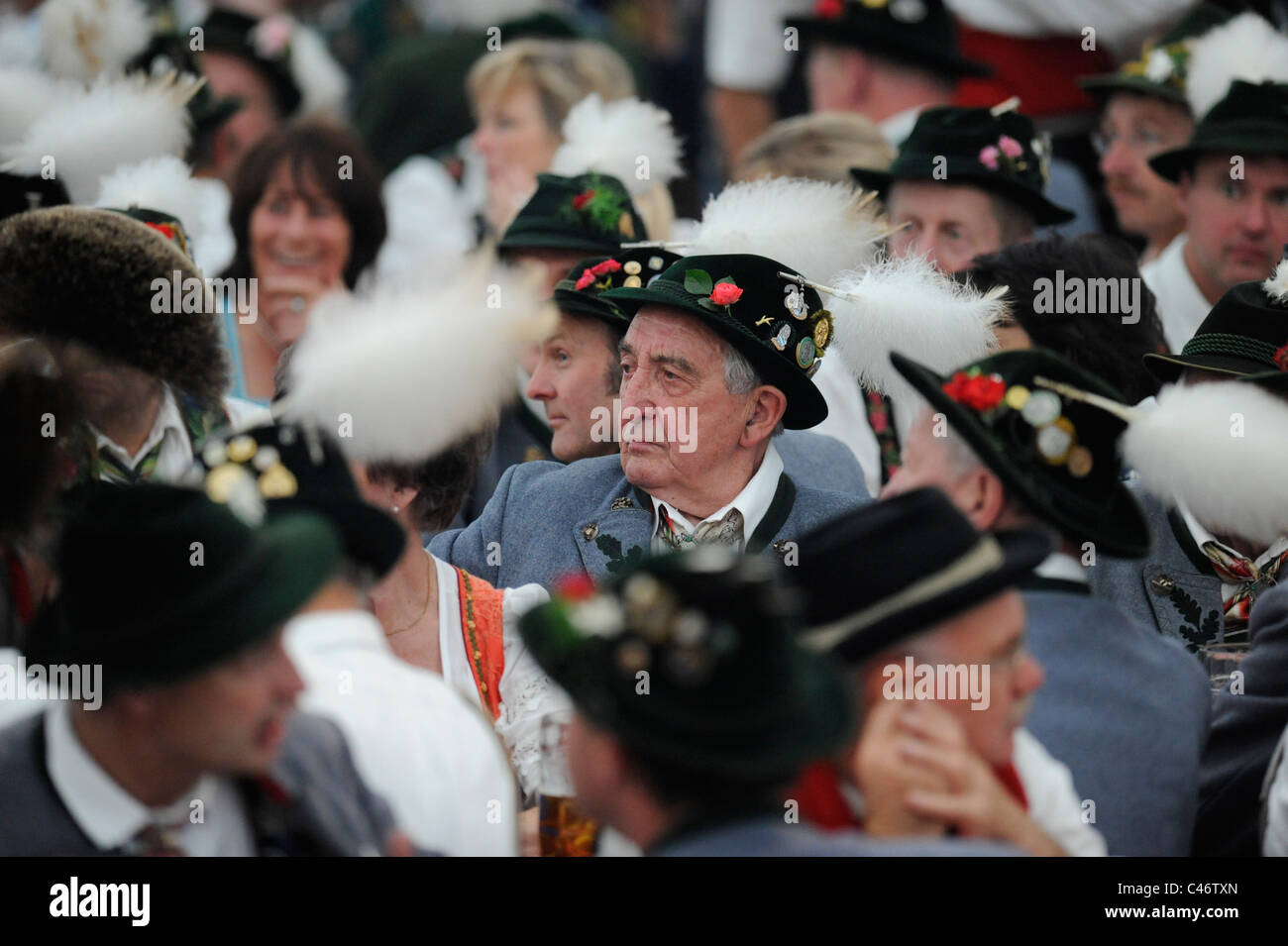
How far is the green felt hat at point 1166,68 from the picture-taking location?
21.6 ft

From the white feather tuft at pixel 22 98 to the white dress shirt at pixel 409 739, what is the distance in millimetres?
3283

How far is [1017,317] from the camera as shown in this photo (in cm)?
478

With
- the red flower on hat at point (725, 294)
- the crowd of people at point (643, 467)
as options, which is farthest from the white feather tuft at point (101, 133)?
the red flower on hat at point (725, 294)

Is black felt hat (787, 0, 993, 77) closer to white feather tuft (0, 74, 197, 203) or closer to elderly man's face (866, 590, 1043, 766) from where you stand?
white feather tuft (0, 74, 197, 203)

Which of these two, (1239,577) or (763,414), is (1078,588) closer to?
(1239,577)

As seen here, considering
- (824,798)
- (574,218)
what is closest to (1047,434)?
(824,798)

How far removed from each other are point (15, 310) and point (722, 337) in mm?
1858

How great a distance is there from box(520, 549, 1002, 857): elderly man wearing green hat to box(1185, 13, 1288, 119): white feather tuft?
444 centimetres

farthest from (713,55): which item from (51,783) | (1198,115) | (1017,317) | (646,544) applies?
(51,783)

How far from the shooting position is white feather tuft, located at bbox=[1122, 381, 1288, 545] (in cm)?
331

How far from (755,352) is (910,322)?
52 centimetres

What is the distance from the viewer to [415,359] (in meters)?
2.64

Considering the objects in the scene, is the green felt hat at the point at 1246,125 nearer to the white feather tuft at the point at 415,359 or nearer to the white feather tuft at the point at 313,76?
the white feather tuft at the point at 415,359

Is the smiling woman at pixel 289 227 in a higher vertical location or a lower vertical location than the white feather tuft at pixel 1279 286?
higher
